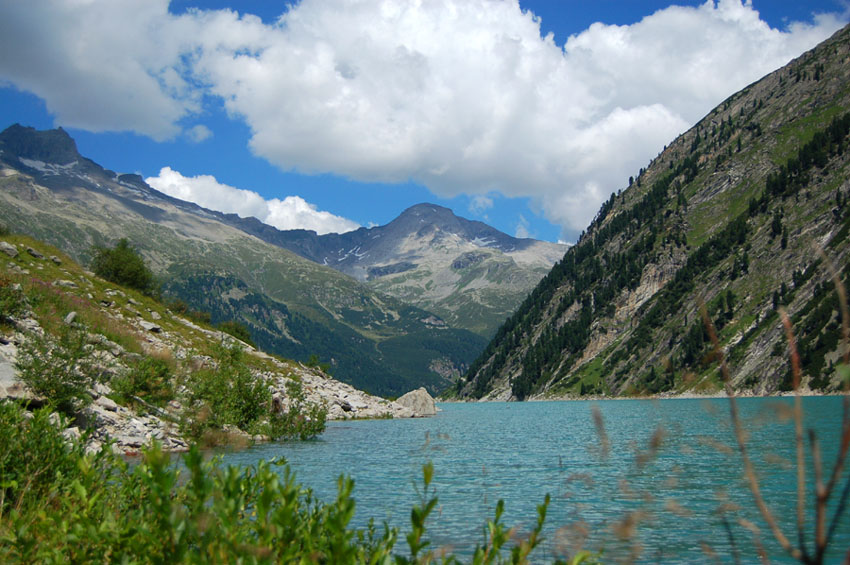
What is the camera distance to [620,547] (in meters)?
13.9

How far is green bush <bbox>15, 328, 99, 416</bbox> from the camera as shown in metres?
22.5

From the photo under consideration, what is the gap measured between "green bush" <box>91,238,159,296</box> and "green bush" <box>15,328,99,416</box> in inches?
1738

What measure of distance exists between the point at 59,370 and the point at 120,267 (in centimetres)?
4862

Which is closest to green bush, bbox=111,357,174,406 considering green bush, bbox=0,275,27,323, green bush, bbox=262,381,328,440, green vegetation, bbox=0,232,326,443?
green vegetation, bbox=0,232,326,443

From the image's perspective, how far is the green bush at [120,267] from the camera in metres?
66.9

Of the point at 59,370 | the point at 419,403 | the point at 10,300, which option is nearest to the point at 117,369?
the point at 10,300

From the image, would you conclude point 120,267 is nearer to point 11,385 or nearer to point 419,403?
point 419,403

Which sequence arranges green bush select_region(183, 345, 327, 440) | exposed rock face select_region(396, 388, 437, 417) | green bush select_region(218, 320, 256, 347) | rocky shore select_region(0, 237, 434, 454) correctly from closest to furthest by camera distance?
1. rocky shore select_region(0, 237, 434, 454)
2. green bush select_region(183, 345, 327, 440)
3. green bush select_region(218, 320, 256, 347)
4. exposed rock face select_region(396, 388, 437, 417)

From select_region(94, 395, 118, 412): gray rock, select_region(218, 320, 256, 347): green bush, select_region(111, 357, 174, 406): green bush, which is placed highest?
select_region(218, 320, 256, 347): green bush

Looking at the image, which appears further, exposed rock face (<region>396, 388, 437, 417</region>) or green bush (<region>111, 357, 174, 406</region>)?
exposed rock face (<region>396, 388, 437, 417</region>)

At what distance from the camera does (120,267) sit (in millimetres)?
67188

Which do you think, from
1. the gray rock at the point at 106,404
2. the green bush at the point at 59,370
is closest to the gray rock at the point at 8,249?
the green bush at the point at 59,370

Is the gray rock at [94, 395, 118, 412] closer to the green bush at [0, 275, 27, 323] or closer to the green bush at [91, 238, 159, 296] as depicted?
the green bush at [0, 275, 27, 323]

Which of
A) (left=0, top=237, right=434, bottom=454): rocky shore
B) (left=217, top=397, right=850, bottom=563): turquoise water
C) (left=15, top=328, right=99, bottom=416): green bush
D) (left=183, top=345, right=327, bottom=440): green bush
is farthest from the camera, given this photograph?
(left=183, top=345, right=327, bottom=440): green bush
